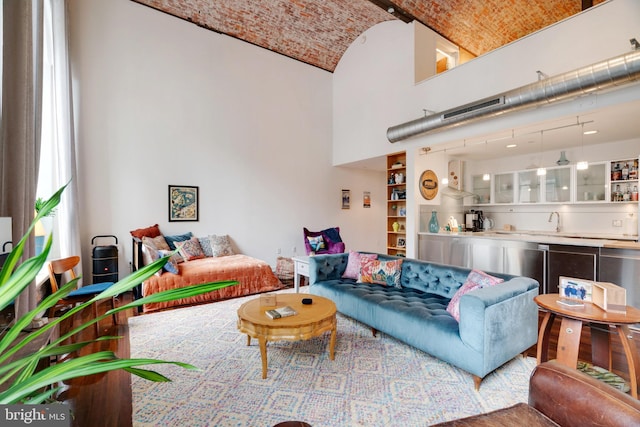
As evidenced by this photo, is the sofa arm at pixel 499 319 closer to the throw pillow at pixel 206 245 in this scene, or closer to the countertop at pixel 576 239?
the countertop at pixel 576 239

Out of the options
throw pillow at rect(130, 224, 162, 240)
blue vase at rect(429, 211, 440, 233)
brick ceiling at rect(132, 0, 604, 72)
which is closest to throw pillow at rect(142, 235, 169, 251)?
throw pillow at rect(130, 224, 162, 240)

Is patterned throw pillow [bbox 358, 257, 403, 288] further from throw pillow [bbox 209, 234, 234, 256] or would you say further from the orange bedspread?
throw pillow [bbox 209, 234, 234, 256]

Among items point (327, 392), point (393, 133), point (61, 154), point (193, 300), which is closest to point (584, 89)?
point (393, 133)

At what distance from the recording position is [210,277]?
173 inches

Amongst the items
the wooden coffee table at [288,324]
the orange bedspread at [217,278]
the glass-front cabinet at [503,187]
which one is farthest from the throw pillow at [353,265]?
the glass-front cabinet at [503,187]

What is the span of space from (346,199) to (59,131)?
5.66 meters

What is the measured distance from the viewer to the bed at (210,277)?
161 inches

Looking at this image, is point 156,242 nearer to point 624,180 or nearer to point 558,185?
point 558,185

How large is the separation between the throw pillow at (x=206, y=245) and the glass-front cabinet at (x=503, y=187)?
5.71m

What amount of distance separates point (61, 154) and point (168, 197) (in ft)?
5.17

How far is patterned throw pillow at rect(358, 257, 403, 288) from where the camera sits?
3508 millimetres

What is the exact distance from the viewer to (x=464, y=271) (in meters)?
2.99

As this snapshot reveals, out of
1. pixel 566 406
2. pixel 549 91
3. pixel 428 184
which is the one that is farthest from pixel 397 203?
pixel 566 406

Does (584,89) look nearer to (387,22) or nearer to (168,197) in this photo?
(387,22)
